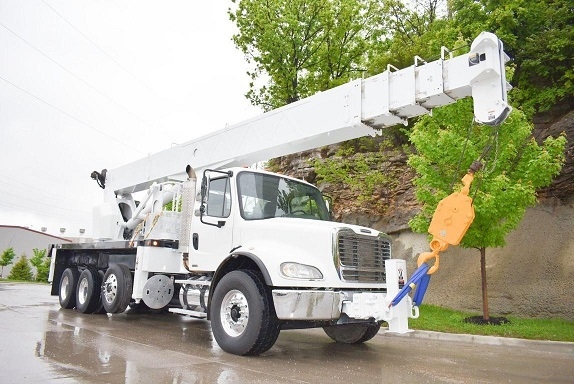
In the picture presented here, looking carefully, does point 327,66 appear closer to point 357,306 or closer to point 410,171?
point 410,171

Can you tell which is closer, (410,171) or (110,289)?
(110,289)

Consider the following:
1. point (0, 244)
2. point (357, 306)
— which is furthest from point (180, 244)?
point (0, 244)

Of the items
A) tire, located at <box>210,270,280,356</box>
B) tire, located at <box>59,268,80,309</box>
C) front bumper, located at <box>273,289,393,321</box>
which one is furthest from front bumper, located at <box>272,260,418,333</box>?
tire, located at <box>59,268,80,309</box>

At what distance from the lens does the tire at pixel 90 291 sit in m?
10.9

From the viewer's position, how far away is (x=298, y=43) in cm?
2481

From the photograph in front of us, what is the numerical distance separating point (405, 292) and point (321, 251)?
1250 millimetres

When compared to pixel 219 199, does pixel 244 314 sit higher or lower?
lower

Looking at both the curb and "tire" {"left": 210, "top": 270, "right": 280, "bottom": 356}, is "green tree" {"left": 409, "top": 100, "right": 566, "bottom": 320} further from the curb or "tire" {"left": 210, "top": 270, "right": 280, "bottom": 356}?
"tire" {"left": 210, "top": 270, "right": 280, "bottom": 356}

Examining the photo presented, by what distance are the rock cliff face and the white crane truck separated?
895 cm

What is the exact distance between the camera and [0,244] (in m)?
62.8

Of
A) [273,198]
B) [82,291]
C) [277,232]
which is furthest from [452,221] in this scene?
[82,291]

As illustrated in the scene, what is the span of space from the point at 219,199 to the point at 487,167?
7.21 meters

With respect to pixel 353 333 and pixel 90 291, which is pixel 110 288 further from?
pixel 353 333

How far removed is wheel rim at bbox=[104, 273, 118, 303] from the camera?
9.93 m
